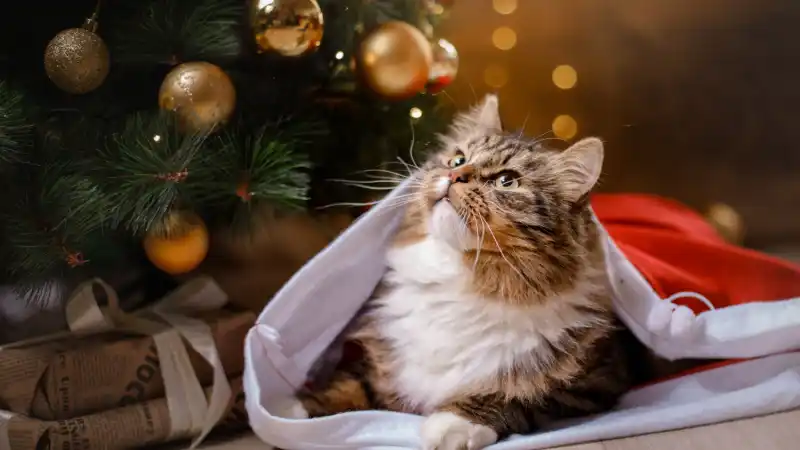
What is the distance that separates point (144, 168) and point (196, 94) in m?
0.12

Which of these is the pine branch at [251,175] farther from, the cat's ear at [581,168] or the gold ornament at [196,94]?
the cat's ear at [581,168]

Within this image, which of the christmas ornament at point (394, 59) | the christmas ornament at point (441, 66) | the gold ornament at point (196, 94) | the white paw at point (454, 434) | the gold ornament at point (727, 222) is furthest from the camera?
the gold ornament at point (727, 222)

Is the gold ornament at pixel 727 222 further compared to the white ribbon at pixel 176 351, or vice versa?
the gold ornament at pixel 727 222

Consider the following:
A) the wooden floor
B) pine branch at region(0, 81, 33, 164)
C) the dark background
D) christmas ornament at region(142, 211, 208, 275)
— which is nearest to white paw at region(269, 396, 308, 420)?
christmas ornament at region(142, 211, 208, 275)

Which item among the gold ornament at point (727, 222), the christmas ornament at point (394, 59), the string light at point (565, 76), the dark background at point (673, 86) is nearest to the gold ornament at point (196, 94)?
the christmas ornament at point (394, 59)

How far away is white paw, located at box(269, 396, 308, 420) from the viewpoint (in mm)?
971

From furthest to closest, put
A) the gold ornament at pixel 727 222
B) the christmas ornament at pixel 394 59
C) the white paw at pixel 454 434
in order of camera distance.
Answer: the gold ornament at pixel 727 222 → the christmas ornament at pixel 394 59 → the white paw at pixel 454 434

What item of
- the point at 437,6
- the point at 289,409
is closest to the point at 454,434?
the point at 289,409

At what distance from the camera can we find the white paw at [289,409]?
97 centimetres

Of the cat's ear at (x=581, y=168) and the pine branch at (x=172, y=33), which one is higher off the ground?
the pine branch at (x=172, y=33)

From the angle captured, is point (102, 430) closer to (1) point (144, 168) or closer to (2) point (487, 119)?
(1) point (144, 168)

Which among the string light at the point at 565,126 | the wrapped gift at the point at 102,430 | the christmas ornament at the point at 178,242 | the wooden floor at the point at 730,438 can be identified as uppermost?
the string light at the point at 565,126

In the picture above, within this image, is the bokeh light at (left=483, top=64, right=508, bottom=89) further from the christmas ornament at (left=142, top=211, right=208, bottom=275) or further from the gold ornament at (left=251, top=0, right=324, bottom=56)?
the christmas ornament at (left=142, top=211, right=208, bottom=275)

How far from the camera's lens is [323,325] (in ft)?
3.55
